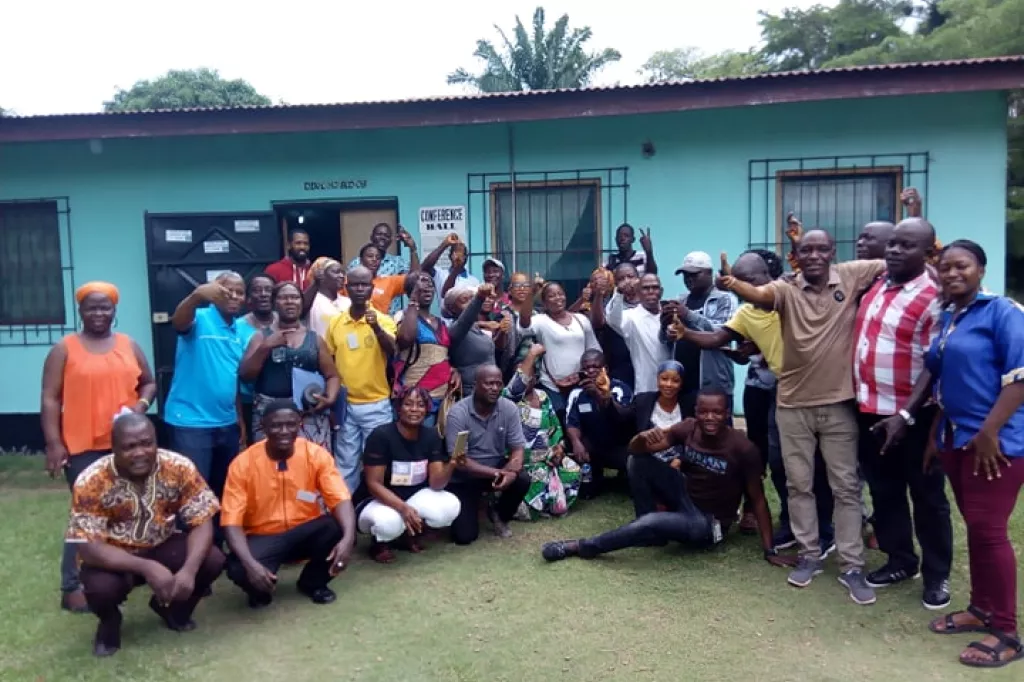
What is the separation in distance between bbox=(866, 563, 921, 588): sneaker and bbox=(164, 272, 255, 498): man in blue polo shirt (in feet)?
11.8

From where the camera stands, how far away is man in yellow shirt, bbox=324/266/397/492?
16.6 ft

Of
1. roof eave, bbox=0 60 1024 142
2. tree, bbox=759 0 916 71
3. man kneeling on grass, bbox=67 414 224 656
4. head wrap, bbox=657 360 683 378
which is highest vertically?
tree, bbox=759 0 916 71

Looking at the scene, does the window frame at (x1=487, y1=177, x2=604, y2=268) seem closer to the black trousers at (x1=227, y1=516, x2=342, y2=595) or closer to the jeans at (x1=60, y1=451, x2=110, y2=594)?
the black trousers at (x1=227, y1=516, x2=342, y2=595)

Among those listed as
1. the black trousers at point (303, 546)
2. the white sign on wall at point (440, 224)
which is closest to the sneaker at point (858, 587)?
the black trousers at point (303, 546)

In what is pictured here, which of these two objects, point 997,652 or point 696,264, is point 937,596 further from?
point 696,264

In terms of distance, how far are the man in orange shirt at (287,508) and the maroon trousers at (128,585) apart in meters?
0.17

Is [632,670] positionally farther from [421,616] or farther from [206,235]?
[206,235]

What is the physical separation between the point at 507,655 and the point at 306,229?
562cm

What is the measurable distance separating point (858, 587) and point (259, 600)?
2986 mm

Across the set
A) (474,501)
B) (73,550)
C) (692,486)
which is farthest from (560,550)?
(73,550)

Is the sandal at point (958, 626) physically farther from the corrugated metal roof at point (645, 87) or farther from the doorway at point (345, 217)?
the doorway at point (345, 217)

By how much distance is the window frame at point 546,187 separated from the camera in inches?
299

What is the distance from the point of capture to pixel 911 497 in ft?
13.3

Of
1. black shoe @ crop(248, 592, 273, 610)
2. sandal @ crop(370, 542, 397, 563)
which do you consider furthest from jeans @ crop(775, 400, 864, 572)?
black shoe @ crop(248, 592, 273, 610)
